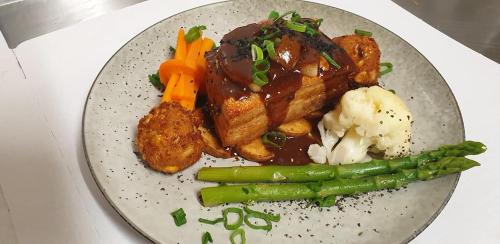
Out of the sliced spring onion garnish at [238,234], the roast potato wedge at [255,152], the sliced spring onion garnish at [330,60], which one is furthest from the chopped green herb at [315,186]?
the sliced spring onion garnish at [330,60]

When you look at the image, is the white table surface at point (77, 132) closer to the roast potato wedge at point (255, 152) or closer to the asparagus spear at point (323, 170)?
the asparagus spear at point (323, 170)

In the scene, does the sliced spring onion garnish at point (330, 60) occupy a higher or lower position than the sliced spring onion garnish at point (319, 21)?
lower

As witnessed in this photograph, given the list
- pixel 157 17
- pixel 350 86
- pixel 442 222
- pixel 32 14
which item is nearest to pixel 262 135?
pixel 350 86

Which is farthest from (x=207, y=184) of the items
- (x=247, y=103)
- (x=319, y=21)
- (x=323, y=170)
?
(x=319, y=21)

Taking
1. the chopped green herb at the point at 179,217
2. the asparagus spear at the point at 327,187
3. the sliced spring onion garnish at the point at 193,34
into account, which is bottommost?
the chopped green herb at the point at 179,217

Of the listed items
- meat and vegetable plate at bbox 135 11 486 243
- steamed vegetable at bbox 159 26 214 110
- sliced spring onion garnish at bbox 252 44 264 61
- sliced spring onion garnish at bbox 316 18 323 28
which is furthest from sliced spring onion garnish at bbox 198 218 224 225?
sliced spring onion garnish at bbox 316 18 323 28

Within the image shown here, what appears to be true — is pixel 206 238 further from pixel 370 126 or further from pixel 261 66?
pixel 370 126
